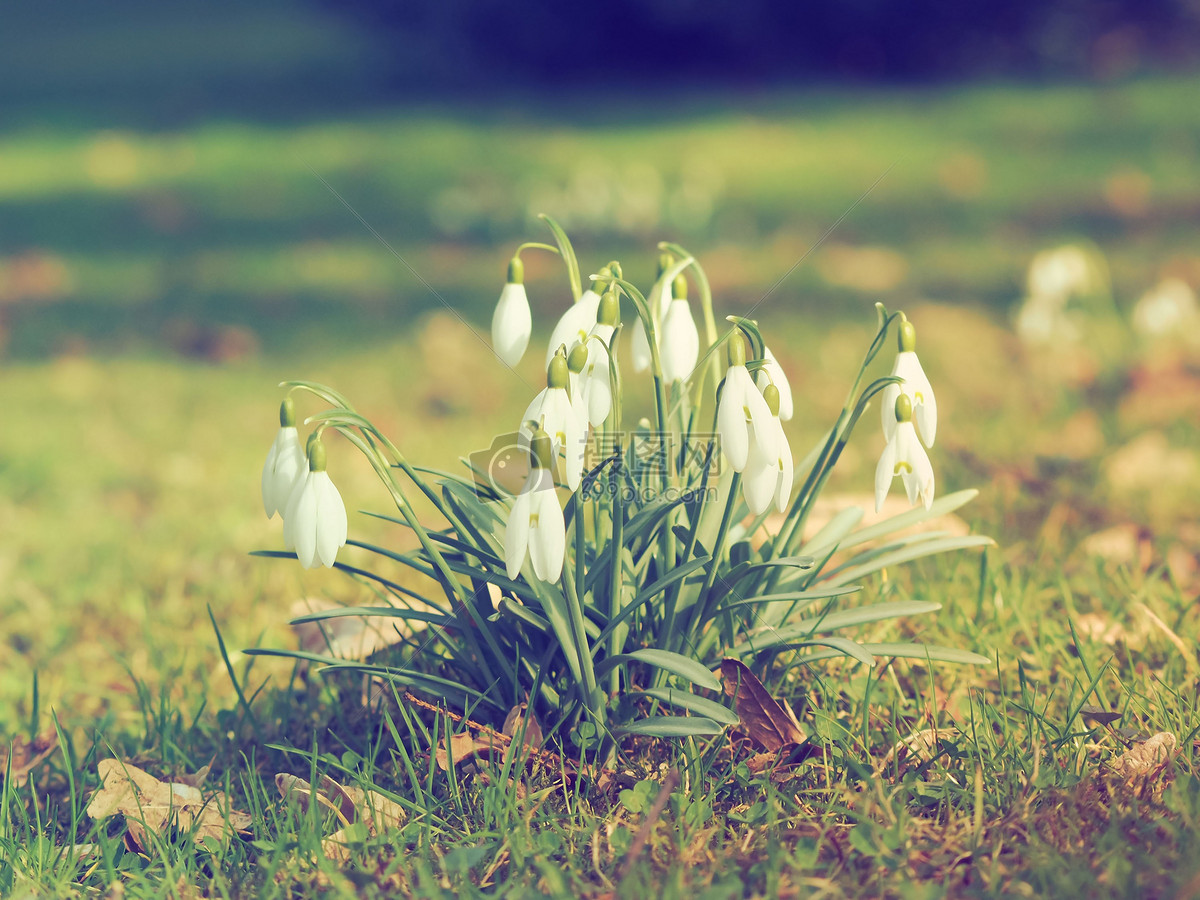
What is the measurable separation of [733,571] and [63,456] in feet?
9.62

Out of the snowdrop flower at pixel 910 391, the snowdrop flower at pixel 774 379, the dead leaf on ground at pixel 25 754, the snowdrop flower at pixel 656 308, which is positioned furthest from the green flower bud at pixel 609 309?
the dead leaf on ground at pixel 25 754

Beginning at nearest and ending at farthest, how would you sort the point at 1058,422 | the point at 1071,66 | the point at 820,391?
the point at 1058,422
the point at 820,391
the point at 1071,66

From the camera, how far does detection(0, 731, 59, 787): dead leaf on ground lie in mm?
1956

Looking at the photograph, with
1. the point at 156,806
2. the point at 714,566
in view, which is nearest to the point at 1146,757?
the point at 714,566

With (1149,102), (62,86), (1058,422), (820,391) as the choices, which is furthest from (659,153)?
(62,86)

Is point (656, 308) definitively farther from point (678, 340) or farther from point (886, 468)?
point (886, 468)

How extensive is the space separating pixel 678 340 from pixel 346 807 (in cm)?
86

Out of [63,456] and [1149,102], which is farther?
[1149,102]

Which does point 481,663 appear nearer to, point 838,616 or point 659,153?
point 838,616

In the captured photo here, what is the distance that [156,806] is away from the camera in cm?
176

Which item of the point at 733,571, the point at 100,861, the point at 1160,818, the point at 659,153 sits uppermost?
the point at 659,153

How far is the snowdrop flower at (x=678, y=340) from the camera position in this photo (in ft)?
5.55

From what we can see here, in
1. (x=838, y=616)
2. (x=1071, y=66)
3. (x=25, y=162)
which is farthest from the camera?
(x=1071, y=66)

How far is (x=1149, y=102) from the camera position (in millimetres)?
8289
